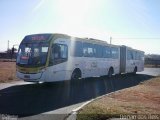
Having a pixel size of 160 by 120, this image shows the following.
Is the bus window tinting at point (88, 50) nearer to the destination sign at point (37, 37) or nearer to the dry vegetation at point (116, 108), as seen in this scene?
the destination sign at point (37, 37)

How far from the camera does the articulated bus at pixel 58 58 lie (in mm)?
16531

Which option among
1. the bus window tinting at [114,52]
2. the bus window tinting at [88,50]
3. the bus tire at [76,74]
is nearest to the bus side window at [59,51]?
the bus tire at [76,74]

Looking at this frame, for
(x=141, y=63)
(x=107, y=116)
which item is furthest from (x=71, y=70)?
(x=141, y=63)

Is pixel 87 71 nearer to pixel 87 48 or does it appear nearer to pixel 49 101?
pixel 87 48

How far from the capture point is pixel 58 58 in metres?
17.4

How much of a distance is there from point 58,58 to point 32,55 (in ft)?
5.10

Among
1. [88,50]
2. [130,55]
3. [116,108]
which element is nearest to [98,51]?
[88,50]

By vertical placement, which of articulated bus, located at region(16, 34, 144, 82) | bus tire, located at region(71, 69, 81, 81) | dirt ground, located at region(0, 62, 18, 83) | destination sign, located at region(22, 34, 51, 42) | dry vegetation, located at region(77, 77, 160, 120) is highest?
destination sign, located at region(22, 34, 51, 42)

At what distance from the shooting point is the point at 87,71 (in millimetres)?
21312

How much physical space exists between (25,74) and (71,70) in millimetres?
3350

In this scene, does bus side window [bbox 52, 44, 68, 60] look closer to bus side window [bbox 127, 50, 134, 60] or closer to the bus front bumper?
the bus front bumper

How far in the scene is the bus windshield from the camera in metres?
16.5

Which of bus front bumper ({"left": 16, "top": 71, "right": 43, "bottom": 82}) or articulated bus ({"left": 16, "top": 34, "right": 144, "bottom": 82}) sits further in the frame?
articulated bus ({"left": 16, "top": 34, "right": 144, "bottom": 82})

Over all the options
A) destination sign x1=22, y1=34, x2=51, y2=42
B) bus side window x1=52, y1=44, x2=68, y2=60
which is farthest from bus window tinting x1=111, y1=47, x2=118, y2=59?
destination sign x1=22, y1=34, x2=51, y2=42
